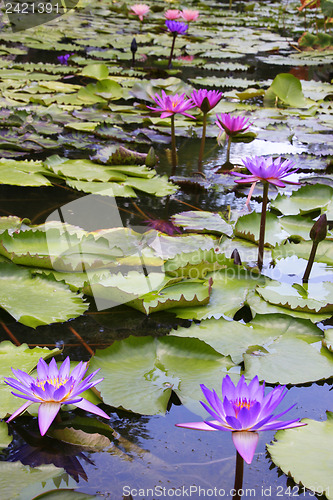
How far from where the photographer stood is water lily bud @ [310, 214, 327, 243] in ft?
4.14

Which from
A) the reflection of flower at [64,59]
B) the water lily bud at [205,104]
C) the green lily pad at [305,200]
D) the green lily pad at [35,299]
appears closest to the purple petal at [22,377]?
the green lily pad at [35,299]

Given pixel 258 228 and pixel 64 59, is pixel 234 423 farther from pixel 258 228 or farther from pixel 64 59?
pixel 64 59

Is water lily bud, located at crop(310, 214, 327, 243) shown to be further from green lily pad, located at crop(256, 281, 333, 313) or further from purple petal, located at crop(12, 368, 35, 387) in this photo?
purple petal, located at crop(12, 368, 35, 387)

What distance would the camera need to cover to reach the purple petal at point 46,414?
29.1 inches

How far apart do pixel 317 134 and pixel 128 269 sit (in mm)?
1533

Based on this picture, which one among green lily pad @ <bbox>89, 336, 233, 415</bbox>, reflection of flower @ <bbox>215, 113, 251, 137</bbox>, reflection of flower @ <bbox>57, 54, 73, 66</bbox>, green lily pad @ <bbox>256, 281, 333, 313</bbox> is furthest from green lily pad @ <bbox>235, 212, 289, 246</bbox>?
reflection of flower @ <bbox>57, 54, 73, 66</bbox>

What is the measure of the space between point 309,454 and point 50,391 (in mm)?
410

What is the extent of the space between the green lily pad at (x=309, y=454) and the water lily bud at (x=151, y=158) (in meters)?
1.40

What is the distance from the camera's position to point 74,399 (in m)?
0.76

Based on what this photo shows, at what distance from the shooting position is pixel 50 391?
0.75 m

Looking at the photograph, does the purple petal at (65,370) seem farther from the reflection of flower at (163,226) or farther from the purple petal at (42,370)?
the reflection of flower at (163,226)

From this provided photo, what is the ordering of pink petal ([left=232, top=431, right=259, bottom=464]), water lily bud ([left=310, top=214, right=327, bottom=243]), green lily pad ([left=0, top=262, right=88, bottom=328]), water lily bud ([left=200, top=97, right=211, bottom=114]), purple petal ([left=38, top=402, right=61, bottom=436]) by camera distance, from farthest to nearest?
1. water lily bud ([left=200, top=97, right=211, bottom=114])
2. water lily bud ([left=310, top=214, right=327, bottom=243])
3. green lily pad ([left=0, top=262, right=88, bottom=328])
4. purple petal ([left=38, top=402, right=61, bottom=436])
5. pink petal ([left=232, top=431, right=259, bottom=464])

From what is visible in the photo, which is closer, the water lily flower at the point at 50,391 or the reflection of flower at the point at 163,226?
the water lily flower at the point at 50,391

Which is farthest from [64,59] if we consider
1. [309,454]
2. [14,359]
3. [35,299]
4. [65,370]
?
[309,454]
